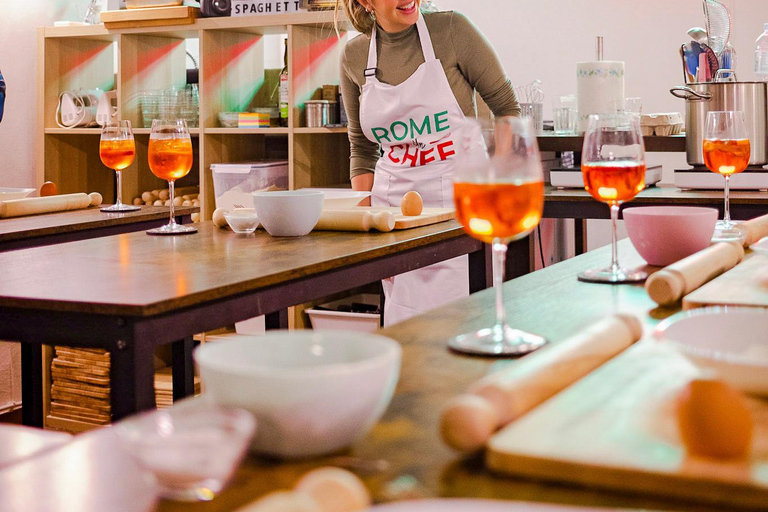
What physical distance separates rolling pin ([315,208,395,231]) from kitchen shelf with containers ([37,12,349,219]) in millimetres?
1640

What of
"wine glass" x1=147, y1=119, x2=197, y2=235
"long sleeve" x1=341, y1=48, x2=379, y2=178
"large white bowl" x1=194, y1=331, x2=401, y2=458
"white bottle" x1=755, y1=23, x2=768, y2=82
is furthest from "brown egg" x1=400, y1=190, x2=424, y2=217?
"white bottle" x1=755, y1=23, x2=768, y2=82

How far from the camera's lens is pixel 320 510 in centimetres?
45

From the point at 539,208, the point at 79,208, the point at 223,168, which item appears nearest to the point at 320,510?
the point at 539,208

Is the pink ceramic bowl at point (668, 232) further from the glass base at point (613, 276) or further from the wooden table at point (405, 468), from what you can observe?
the wooden table at point (405, 468)

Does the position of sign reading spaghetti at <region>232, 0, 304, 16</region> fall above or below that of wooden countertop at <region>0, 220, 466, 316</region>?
above

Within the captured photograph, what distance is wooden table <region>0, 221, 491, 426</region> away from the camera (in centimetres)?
112

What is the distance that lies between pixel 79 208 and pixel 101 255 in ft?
3.34

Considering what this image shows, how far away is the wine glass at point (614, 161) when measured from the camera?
118cm

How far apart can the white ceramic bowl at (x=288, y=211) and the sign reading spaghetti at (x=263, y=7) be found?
194 centimetres

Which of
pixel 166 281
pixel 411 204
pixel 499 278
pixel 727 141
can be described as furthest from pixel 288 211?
pixel 499 278

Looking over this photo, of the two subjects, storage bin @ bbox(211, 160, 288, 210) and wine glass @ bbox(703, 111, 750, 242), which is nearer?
wine glass @ bbox(703, 111, 750, 242)

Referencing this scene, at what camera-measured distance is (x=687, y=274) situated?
40.6 inches

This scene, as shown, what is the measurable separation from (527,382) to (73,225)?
5.63 ft

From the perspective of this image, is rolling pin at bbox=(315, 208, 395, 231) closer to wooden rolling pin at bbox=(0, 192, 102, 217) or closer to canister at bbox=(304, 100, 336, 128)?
wooden rolling pin at bbox=(0, 192, 102, 217)
